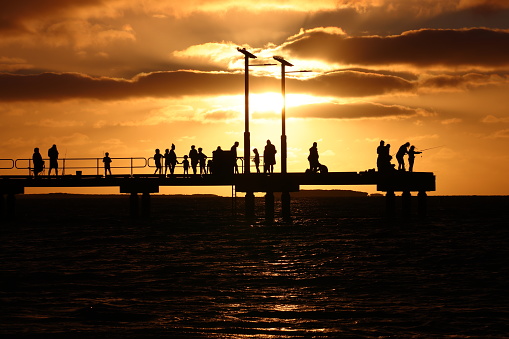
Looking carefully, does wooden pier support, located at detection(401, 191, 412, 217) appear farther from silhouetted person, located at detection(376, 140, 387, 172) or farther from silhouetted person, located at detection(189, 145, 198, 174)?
silhouetted person, located at detection(189, 145, 198, 174)

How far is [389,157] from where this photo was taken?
161 ft

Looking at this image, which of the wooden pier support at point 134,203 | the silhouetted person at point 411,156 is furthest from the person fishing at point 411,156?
the wooden pier support at point 134,203

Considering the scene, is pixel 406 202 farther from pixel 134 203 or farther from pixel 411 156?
→ pixel 134 203

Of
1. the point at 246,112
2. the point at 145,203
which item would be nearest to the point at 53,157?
the point at 145,203

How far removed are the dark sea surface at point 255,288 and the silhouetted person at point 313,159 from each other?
6.39m

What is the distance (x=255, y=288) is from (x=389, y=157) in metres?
27.4

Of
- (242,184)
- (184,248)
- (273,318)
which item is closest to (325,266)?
(184,248)

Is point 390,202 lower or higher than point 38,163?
lower

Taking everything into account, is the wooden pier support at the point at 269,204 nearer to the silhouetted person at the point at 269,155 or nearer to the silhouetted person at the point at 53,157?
the silhouetted person at the point at 269,155

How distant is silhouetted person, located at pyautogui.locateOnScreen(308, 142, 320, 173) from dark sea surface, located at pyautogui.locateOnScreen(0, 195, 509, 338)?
639 cm

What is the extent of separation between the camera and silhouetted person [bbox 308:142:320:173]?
48.1 meters

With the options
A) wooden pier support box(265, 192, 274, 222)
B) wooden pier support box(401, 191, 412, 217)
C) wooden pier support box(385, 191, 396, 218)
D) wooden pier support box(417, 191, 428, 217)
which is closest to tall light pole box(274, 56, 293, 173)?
wooden pier support box(265, 192, 274, 222)

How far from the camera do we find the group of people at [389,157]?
46.9 meters

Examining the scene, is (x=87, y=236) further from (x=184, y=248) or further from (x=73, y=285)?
(x=73, y=285)
